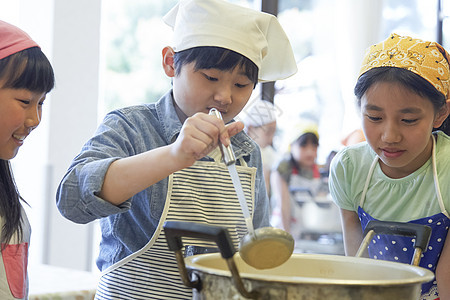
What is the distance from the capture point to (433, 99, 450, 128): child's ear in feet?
3.78

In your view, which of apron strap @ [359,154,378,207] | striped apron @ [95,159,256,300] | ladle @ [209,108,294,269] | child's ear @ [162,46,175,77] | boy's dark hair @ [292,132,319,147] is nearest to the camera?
ladle @ [209,108,294,269]

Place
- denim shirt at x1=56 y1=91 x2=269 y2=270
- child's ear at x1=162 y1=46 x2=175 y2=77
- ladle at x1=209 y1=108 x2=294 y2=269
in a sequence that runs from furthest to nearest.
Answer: child's ear at x1=162 y1=46 x2=175 y2=77, denim shirt at x1=56 y1=91 x2=269 y2=270, ladle at x1=209 y1=108 x2=294 y2=269

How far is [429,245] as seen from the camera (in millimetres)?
1146

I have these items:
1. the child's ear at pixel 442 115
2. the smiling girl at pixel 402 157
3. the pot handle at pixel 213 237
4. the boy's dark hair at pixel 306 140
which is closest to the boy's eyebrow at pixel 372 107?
the smiling girl at pixel 402 157

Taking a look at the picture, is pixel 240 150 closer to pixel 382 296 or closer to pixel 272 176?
pixel 382 296

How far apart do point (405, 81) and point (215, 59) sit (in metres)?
0.35

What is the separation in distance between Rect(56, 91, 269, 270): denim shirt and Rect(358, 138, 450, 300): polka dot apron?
26cm

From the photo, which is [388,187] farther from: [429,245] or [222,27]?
[222,27]

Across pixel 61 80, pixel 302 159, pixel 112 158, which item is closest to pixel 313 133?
pixel 302 159

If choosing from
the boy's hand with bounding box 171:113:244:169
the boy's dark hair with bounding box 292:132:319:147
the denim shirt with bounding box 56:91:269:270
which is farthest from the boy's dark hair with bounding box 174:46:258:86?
the boy's dark hair with bounding box 292:132:319:147

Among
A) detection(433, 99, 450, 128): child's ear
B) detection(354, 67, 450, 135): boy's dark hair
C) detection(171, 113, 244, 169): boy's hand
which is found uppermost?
detection(354, 67, 450, 135): boy's dark hair

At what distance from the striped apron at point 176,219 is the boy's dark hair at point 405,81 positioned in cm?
29

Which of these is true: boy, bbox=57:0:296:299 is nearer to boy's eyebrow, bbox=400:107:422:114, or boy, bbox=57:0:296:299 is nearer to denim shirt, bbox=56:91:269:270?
denim shirt, bbox=56:91:269:270

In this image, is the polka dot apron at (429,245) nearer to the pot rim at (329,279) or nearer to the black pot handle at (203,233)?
the pot rim at (329,279)
